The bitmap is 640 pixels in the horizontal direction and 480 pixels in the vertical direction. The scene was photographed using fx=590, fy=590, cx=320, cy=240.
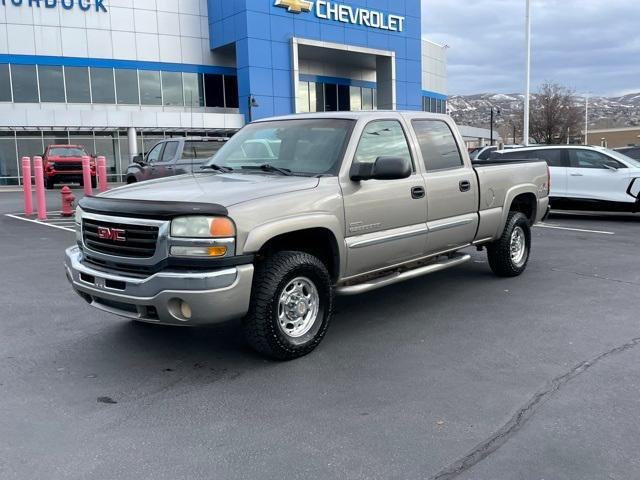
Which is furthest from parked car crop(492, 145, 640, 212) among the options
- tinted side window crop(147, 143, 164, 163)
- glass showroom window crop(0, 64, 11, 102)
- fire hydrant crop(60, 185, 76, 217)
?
glass showroom window crop(0, 64, 11, 102)

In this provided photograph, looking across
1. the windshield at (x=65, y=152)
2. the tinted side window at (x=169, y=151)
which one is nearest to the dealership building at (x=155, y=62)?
the windshield at (x=65, y=152)

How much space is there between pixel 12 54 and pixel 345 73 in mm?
22718

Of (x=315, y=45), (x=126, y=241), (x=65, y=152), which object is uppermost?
(x=315, y=45)

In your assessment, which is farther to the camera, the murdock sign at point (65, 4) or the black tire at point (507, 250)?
the murdock sign at point (65, 4)

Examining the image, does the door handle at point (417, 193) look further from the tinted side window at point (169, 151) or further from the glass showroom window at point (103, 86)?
the glass showroom window at point (103, 86)

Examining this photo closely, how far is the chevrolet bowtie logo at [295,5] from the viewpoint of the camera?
3591 cm

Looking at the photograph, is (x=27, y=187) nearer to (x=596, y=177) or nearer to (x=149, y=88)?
(x=596, y=177)

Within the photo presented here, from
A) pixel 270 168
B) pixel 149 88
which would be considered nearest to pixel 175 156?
pixel 270 168

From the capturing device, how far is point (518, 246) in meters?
7.50

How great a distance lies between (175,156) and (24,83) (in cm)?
2401

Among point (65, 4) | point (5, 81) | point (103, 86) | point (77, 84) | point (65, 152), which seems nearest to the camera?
point (65, 152)

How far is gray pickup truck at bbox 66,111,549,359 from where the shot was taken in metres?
4.05

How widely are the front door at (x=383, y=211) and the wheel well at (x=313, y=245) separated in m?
0.14

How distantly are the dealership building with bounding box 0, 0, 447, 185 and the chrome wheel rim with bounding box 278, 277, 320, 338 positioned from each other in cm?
3155
